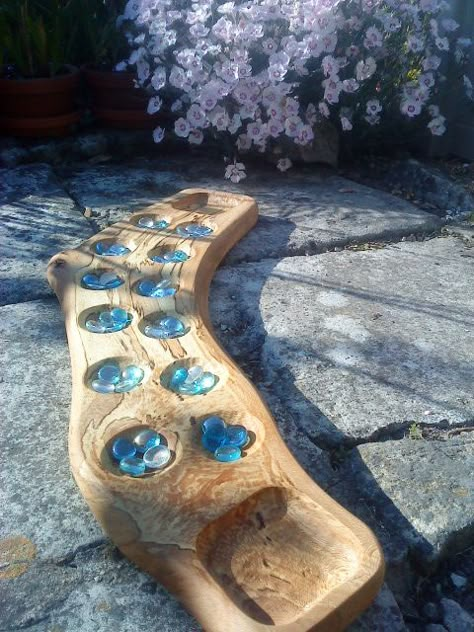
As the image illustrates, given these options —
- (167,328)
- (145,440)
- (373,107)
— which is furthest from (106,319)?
(373,107)

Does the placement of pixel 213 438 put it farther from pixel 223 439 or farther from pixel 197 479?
pixel 197 479

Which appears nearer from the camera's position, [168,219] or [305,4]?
[168,219]

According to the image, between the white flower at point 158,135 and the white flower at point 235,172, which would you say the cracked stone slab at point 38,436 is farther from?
the white flower at point 158,135

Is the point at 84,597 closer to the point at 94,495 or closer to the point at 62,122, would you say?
the point at 94,495

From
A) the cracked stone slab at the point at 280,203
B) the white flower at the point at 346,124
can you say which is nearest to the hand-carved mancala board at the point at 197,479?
the cracked stone slab at the point at 280,203

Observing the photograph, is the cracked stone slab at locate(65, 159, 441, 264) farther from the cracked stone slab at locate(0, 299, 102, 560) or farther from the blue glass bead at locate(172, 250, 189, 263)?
the cracked stone slab at locate(0, 299, 102, 560)

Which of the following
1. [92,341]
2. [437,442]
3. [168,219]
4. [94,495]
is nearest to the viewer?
[94,495]

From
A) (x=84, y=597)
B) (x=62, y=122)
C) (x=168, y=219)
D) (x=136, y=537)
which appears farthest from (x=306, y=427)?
(x=62, y=122)
